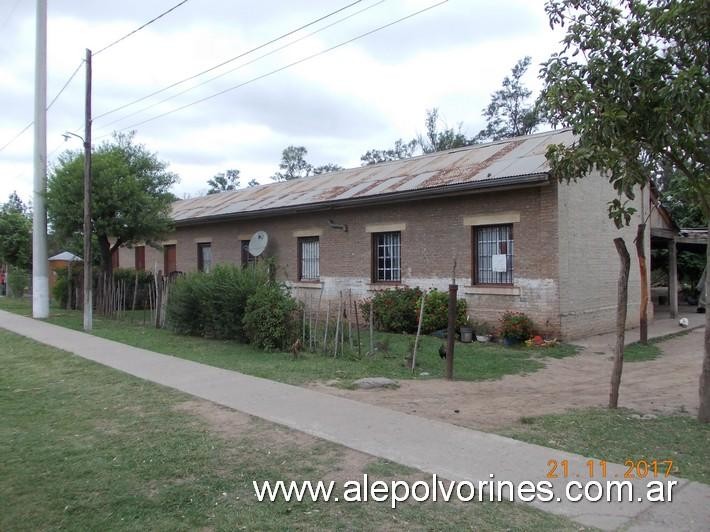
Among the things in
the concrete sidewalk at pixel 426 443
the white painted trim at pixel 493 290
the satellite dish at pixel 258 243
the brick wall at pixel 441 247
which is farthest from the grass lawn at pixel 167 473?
the satellite dish at pixel 258 243

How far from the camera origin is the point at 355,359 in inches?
412

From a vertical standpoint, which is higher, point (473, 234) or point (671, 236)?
point (671, 236)

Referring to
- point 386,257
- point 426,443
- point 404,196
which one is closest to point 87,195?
point 386,257

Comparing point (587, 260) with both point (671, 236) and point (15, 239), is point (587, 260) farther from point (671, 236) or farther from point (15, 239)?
point (15, 239)

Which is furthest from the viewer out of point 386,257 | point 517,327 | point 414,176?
point 414,176

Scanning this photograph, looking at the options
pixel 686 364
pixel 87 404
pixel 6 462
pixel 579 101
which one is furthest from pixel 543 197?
pixel 6 462

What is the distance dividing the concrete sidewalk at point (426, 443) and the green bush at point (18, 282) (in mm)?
26539

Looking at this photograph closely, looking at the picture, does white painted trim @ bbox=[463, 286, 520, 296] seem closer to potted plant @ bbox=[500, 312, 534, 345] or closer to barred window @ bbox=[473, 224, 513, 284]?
barred window @ bbox=[473, 224, 513, 284]

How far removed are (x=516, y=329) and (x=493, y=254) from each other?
2122 mm

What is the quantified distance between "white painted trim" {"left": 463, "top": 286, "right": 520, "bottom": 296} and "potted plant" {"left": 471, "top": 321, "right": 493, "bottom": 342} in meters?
0.74

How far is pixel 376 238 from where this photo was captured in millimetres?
16953

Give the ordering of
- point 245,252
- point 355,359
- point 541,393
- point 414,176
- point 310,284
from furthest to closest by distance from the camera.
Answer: point 245,252 < point 310,284 < point 414,176 < point 355,359 < point 541,393

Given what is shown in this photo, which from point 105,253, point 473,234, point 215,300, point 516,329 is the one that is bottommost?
point 516,329

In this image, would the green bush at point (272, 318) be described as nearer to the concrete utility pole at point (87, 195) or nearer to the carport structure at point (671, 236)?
the concrete utility pole at point (87, 195)
